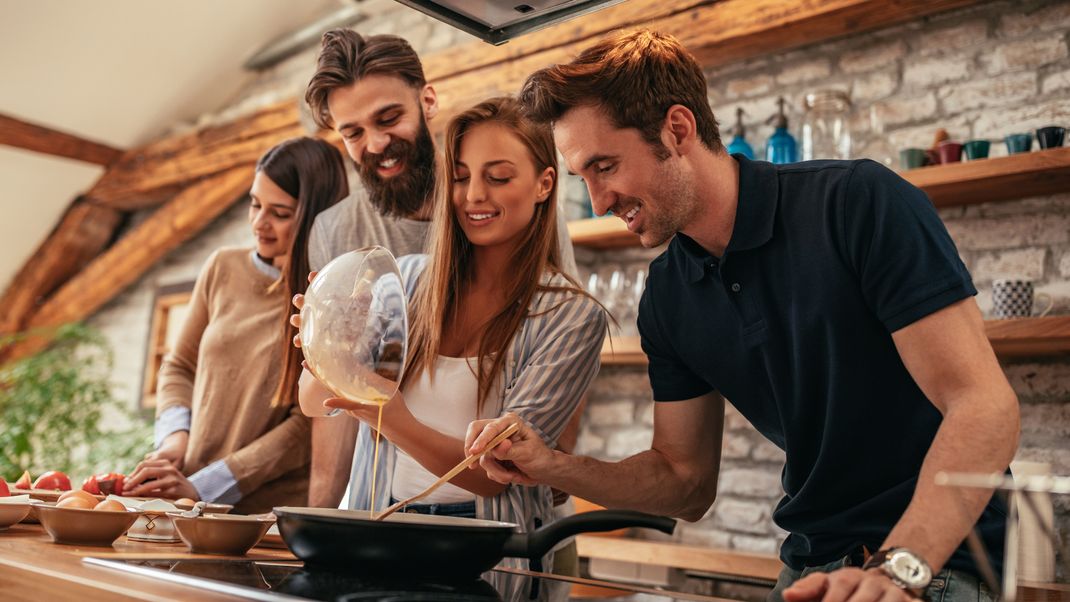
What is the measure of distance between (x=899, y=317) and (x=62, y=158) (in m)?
6.04

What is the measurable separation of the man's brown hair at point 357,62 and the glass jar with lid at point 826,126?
180 cm

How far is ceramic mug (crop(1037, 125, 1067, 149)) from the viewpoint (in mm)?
2949

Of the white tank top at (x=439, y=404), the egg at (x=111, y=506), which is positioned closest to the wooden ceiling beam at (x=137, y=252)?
the white tank top at (x=439, y=404)

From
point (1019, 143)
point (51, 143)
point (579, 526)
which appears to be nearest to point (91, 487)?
point (579, 526)

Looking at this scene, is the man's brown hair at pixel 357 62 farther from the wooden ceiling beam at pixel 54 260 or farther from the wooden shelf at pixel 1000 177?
the wooden ceiling beam at pixel 54 260

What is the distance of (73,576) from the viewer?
0.93 meters

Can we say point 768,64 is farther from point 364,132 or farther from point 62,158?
point 62,158

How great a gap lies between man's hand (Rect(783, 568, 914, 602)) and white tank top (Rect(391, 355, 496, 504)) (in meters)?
0.83

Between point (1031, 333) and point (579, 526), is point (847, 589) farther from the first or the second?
point (1031, 333)

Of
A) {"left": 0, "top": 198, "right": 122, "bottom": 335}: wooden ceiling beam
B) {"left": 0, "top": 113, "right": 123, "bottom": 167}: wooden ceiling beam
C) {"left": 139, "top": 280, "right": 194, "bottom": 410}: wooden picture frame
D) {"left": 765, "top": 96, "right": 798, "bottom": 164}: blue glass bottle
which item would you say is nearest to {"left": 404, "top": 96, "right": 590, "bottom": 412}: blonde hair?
{"left": 765, "top": 96, "right": 798, "bottom": 164}: blue glass bottle

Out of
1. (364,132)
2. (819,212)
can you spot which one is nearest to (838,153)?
(364,132)

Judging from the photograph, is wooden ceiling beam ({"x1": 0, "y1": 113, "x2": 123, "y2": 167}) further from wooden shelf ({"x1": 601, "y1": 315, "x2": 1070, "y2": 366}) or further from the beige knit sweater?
wooden shelf ({"x1": 601, "y1": 315, "x2": 1070, "y2": 366})

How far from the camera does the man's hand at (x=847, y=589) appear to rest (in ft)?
3.03

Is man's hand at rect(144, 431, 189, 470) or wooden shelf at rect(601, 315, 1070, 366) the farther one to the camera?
wooden shelf at rect(601, 315, 1070, 366)
